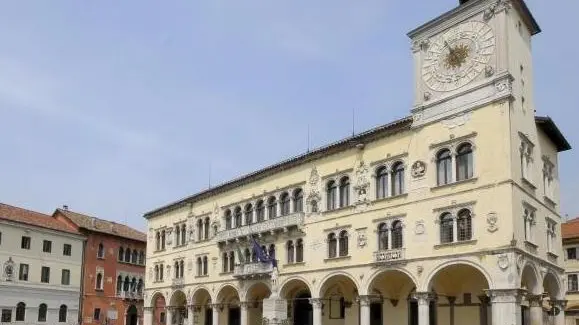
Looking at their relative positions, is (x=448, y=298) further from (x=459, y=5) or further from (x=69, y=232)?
(x=69, y=232)

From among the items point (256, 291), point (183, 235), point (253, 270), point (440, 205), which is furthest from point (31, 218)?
point (440, 205)

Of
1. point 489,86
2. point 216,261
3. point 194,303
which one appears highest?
point 489,86

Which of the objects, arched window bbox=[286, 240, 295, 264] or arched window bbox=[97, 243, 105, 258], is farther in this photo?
arched window bbox=[97, 243, 105, 258]

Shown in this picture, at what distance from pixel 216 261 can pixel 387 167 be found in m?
17.5

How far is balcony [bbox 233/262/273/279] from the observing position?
4047 cm

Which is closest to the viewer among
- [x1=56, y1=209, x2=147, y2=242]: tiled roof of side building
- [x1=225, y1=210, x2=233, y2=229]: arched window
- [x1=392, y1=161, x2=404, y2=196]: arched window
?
[x1=392, y1=161, x2=404, y2=196]: arched window

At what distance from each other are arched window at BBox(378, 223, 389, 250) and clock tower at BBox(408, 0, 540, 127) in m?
5.56

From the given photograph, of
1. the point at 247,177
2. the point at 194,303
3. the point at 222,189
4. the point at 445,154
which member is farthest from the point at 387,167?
the point at 194,303

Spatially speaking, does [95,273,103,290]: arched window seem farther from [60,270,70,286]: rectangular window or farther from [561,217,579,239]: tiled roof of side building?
[561,217,579,239]: tiled roof of side building

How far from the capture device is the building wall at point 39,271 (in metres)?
52.3

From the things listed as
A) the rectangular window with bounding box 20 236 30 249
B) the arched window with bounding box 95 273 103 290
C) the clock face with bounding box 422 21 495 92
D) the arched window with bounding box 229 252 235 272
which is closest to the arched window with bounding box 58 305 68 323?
the arched window with bounding box 95 273 103 290

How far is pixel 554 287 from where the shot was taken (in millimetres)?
33219

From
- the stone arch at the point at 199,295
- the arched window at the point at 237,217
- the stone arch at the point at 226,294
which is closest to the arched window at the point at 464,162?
the arched window at the point at 237,217

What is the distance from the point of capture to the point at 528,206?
97.6ft
